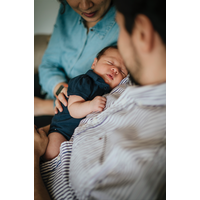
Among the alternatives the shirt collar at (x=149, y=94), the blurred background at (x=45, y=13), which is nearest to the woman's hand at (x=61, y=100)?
the blurred background at (x=45, y=13)

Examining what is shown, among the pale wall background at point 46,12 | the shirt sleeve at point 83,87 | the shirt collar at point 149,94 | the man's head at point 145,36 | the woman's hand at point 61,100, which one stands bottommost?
the woman's hand at point 61,100

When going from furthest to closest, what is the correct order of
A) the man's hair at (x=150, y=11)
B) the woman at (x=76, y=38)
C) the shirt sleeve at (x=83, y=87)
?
the shirt sleeve at (x=83, y=87) → the woman at (x=76, y=38) → the man's hair at (x=150, y=11)

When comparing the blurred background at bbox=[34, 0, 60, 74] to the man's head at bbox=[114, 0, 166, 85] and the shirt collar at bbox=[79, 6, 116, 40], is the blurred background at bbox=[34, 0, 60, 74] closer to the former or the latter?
the shirt collar at bbox=[79, 6, 116, 40]

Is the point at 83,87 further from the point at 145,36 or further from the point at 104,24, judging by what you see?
the point at 145,36

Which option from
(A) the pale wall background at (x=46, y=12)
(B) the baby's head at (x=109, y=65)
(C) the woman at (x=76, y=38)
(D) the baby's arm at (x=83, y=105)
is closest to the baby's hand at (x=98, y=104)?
(D) the baby's arm at (x=83, y=105)

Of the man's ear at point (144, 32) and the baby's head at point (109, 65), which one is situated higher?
the man's ear at point (144, 32)

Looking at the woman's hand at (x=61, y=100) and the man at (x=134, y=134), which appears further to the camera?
the woman's hand at (x=61, y=100)

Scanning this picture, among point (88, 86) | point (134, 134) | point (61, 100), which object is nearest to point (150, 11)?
point (134, 134)

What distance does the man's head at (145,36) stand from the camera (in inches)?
12.4

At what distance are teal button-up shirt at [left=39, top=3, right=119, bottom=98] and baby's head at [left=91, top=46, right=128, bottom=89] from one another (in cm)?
3

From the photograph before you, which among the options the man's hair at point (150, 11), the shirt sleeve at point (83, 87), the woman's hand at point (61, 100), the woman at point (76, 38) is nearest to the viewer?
the man's hair at point (150, 11)

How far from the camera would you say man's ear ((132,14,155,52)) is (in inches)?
12.5

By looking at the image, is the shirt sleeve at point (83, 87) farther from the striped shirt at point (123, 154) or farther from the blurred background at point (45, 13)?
the blurred background at point (45, 13)
